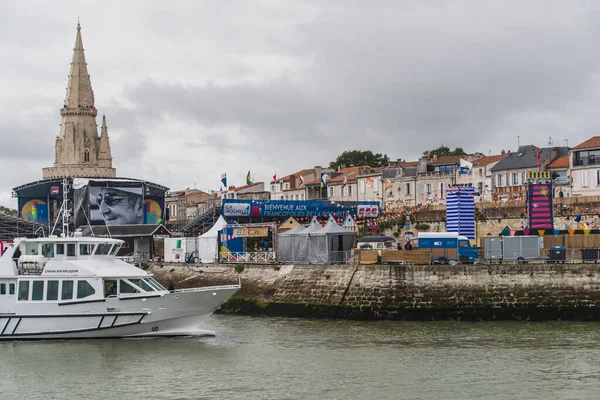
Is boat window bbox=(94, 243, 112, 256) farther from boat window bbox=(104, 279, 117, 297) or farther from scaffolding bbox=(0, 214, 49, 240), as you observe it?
scaffolding bbox=(0, 214, 49, 240)

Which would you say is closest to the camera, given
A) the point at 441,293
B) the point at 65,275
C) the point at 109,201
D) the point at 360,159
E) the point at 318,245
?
the point at 65,275

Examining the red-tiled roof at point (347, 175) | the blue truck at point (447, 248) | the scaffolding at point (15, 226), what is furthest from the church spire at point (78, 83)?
the blue truck at point (447, 248)

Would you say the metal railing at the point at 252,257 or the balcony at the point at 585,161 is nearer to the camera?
the metal railing at the point at 252,257

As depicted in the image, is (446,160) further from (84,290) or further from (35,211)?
(84,290)

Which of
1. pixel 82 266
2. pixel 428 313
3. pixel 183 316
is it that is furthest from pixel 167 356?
pixel 428 313

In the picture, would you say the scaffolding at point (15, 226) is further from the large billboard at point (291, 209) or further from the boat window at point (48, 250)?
the boat window at point (48, 250)

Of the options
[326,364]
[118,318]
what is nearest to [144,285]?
[118,318]

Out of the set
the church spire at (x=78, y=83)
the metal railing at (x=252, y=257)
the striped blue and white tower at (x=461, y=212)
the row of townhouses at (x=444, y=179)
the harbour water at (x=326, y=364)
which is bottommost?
the harbour water at (x=326, y=364)

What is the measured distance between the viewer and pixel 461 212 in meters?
57.9

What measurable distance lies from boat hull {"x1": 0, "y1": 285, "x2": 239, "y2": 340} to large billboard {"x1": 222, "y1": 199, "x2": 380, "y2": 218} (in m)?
37.8

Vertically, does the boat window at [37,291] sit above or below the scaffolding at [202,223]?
below

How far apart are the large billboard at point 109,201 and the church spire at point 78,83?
3917cm

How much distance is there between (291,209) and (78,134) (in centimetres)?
6176

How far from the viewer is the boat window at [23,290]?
39406mm
